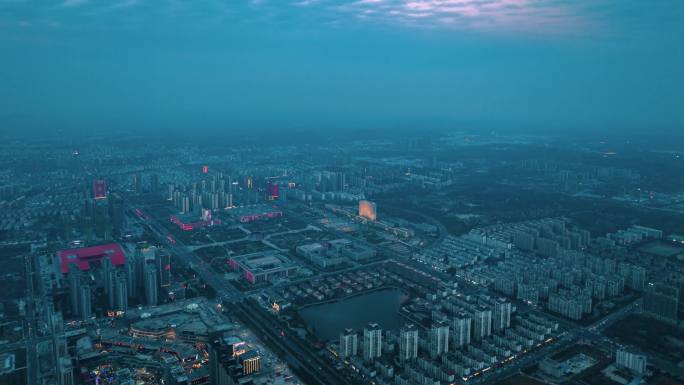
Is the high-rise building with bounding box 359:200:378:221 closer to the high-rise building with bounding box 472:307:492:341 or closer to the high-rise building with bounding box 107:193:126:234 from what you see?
the high-rise building with bounding box 107:193:126:234

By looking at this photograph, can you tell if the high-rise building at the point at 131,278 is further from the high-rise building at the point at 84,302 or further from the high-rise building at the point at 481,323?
the high-rise building at the point at 481,323

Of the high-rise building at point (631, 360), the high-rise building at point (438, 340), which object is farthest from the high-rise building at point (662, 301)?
the high-rise building at point (438, 340)

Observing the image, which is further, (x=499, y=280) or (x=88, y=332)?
(x=499, y=280)

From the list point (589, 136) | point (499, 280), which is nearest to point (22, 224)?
point (499, 280)

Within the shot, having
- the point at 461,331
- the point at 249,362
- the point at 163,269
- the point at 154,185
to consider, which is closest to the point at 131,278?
the point at 163,269

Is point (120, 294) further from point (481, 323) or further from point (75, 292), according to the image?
point (481, 323)

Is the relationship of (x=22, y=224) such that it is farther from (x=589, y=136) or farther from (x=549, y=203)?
(x=589, y=136)

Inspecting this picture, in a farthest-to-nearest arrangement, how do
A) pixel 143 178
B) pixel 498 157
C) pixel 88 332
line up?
1. pixel 498 157
2. pixel 143 178
3. pixel 88 332
